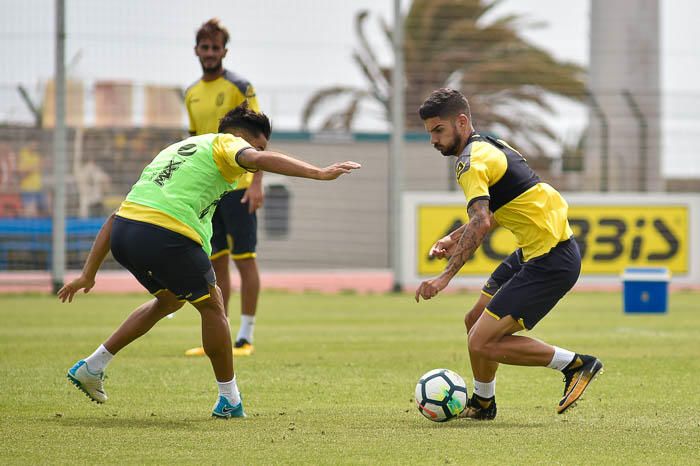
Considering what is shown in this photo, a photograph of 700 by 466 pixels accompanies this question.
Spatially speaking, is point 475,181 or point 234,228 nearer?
point 475,181

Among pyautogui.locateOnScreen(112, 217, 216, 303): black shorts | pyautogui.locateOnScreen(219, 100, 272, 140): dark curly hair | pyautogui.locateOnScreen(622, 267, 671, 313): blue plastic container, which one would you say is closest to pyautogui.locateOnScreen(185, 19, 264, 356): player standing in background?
pyautogui.locateOnScreen(219, 100, 272, 140): dark curly hair

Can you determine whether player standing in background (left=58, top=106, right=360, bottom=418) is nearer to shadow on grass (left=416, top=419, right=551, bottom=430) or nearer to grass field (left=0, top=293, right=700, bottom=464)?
grass field (left=0, top=293, right=700, bottom=464)

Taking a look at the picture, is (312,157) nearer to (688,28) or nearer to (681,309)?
(688,28)

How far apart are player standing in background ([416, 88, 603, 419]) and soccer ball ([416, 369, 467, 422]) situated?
13 centimetres

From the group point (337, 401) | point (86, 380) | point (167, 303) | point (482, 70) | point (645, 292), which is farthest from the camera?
point (482, 70)

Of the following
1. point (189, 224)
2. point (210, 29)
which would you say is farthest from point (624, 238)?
point (189, 224)

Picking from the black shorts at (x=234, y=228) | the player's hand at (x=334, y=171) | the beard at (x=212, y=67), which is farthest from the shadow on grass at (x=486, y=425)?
the beard at (x=212, y=67)

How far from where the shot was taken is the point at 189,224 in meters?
6.78

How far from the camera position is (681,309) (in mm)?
16266

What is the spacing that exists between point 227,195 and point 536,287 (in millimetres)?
4199

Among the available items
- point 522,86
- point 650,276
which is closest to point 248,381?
point 650,276

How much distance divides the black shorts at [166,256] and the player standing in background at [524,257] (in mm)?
1374

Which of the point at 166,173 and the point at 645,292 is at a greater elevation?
the point at 166,173

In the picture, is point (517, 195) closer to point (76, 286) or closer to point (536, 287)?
point (536, 287)
